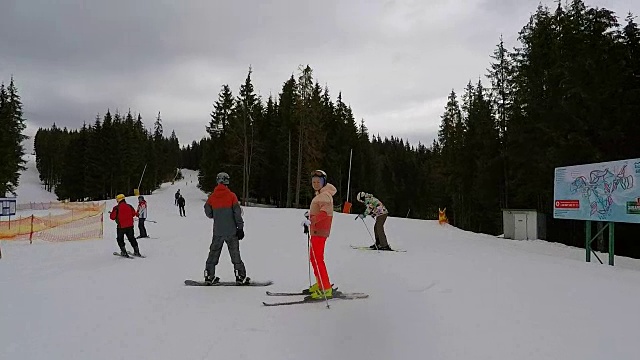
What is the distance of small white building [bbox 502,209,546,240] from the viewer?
20.9 metres

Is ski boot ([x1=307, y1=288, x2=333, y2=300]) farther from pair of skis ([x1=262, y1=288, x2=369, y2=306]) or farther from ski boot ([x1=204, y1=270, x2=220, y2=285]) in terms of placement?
ski boot ([x1=204, y1=270, x2=220, y2=285])

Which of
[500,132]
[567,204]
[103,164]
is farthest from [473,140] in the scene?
[103,164]

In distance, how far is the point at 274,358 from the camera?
4668 mm

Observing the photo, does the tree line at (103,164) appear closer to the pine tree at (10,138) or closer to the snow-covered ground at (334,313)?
the pine tree at (10,138)

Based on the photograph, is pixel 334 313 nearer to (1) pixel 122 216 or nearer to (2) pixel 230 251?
(2) pixel 230 251

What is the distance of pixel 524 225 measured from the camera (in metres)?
21.1

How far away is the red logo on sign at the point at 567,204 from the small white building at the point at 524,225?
21.1ft

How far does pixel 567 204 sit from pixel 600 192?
4.73 feet

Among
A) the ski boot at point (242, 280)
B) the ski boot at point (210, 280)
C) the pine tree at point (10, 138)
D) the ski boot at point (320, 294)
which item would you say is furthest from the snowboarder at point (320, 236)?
the pine tree at point (10, 138)

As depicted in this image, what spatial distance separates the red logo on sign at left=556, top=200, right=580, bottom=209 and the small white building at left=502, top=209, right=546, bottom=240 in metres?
6.42

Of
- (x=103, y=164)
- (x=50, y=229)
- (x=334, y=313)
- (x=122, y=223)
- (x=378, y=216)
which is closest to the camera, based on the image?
(x=334, y=313)

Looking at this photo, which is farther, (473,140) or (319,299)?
(473,140)

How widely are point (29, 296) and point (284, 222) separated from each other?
19248 millimetres

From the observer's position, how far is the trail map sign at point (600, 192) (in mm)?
12055
